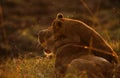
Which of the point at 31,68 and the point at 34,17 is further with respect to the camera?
the point at 34,17

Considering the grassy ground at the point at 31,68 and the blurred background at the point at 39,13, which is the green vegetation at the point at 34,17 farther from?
the grassy ground at the point at 31,68

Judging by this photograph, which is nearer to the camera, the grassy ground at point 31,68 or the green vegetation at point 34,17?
the grassy ground at point 31,68

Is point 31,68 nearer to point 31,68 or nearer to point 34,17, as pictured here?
point 31,68

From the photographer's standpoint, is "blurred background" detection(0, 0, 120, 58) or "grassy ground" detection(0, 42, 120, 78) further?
"blurred background" detection(0, 0, 120, 58)

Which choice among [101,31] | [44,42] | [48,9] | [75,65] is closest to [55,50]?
[44,42]

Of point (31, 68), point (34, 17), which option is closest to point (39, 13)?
point (34, 17)

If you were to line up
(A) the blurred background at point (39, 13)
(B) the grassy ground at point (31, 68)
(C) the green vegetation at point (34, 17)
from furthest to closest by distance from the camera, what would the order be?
(A) the blurred background at point (39, 13) → (C) the green vegetation at point (34, 17) → (B) the grassy ground at point (31, 68)

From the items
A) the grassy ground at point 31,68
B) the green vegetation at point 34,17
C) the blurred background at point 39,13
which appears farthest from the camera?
the blurred background at point 39,13

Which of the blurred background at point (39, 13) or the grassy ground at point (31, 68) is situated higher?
the grassy ground at point (31, 68)

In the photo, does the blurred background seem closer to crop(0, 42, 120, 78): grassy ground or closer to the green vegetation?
the green vegetation

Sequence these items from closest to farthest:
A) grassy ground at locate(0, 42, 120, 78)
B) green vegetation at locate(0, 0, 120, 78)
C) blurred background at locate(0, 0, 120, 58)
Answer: grassy ground at locate(0, 42, 120, 78) → green vegetation at locate(0, 0, 120, 78) → blurred background at locate(0, 0, 120, 58)

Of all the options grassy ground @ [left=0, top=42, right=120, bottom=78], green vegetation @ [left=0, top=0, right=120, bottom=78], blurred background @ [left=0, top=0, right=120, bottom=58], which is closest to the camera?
grassy ground @ [left=0, top=42, right=120, bottom=78]

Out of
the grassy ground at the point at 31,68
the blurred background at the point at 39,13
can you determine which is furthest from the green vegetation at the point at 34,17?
the grassy ground at the point at 31,68

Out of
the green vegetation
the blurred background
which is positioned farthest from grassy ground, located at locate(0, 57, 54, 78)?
the blurred background
